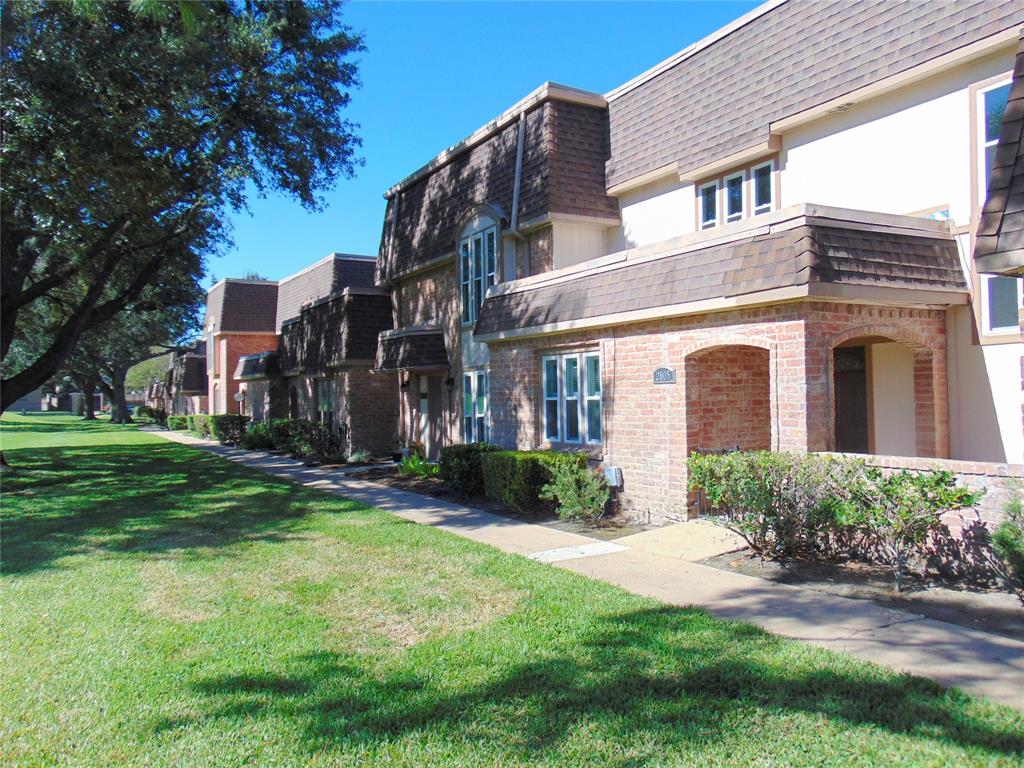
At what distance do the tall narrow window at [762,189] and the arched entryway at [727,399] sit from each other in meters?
2.78

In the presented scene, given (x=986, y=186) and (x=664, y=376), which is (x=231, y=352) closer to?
(x=664, y=376)

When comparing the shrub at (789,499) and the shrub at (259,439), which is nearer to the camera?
the shrub at (789,499)

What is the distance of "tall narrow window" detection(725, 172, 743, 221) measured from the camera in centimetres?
1181

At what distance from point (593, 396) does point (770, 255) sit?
398 cm

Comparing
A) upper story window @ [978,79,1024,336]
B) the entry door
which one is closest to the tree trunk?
the entry door

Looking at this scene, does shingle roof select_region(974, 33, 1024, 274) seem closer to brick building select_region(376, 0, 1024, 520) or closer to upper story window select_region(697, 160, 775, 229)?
brick building select_region(376, 0, 1024, 520)

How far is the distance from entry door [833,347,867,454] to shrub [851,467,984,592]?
373cm

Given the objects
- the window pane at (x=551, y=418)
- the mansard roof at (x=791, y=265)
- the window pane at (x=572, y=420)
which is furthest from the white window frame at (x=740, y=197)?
the window pane at (x=551, y=418)

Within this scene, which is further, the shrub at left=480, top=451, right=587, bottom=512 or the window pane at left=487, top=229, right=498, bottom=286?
the window pane at left=487, top=229, right=498, bottom=286

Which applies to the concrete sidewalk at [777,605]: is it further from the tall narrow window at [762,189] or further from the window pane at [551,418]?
the tall narrow window at [762,189]

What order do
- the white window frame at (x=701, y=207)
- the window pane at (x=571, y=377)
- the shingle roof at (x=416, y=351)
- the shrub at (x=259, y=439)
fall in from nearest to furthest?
the window pane at (x=571, y=377)
the white window frame at (x=701, y=207)
the shingle roof at (x=416, y=351)
the shrub at (x=259, y=439)

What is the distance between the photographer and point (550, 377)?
12.6 meters

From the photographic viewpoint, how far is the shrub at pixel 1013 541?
5.69m

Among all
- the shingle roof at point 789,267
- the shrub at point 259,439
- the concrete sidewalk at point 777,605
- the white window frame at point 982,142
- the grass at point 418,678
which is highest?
the white window frame at point 982,142
